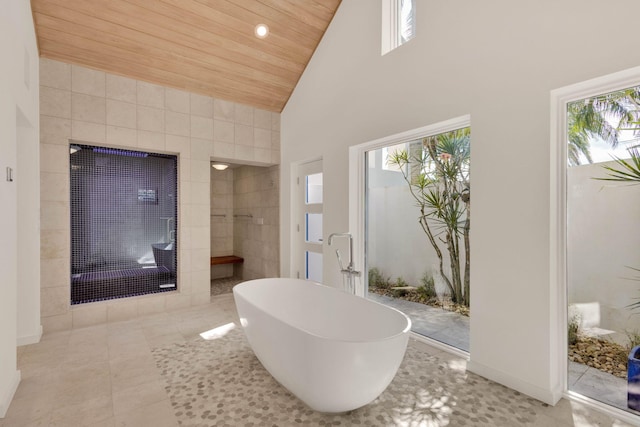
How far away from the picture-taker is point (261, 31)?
3396 millimetres

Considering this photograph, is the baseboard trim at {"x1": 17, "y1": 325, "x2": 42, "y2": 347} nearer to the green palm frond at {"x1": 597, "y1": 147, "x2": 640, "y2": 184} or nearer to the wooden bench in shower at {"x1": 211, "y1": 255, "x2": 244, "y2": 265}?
the wooden bench in shower at {"x1": 211, "y1": 255, "x2": 244, "y2": 265}

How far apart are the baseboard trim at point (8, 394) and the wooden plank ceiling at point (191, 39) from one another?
2.88 meters

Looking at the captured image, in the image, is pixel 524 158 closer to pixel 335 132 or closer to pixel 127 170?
pixel 335 132

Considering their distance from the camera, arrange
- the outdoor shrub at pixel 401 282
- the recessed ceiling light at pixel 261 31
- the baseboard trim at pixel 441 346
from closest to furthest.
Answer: the baseboard trim at pixel 441 346, the outdoor shrub at pixel 401 282, the recessed ceiling light at pixel 261 31

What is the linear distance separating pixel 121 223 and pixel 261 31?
8.67ft

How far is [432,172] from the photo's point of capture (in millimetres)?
2824

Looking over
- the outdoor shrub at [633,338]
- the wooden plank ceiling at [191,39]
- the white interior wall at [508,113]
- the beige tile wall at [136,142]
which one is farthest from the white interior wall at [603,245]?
the beige tile wall at [136,142]

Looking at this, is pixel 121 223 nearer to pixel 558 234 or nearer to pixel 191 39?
pixel 191 39

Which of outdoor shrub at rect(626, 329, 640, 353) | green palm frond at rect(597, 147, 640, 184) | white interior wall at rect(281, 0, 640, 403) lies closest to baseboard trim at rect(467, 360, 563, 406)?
white interior wall at rect(281, 0, 640, 403)

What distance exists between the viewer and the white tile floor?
178cm

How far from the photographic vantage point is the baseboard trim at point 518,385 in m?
1.90

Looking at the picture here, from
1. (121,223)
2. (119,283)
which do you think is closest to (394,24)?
(121,223)

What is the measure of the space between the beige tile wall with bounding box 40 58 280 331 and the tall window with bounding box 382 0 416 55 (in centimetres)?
211

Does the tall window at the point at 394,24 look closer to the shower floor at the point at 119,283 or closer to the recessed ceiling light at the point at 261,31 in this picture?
the recessed ceiling light at the point at 261,31
